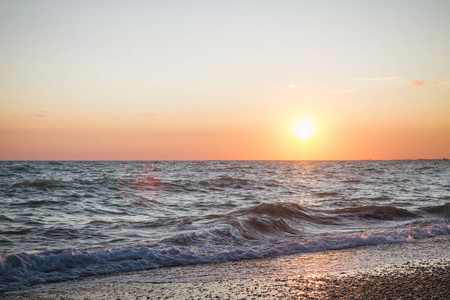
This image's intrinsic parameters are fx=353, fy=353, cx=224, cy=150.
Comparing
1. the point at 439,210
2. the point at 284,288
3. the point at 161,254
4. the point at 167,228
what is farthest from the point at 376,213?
the point at 284,288

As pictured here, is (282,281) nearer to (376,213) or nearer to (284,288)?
(284,288)

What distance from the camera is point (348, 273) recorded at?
6.30 meters

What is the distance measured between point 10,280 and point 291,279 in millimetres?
4813

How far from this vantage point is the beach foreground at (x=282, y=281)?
514 centimetres

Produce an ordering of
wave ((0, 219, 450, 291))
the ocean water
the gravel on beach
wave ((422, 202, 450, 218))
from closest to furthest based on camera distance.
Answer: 1. the gravel on beach
2. wave ((0, 219, 450, 291))
3. the ocean water
4. wave ((422, 202, 450, 218))

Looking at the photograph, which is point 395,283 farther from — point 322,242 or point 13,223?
point 13,223

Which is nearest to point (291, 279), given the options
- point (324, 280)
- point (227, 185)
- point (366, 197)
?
point (324, 280)

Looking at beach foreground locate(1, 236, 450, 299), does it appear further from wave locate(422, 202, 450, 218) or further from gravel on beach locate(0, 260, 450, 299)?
wave locate(422, 202, 450, 218)

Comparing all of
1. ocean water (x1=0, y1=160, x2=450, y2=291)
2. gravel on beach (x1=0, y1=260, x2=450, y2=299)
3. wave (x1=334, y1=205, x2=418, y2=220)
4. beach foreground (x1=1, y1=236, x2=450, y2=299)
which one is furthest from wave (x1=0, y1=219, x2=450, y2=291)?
wave (x1=334, y1=205, x2=418, y2=220)

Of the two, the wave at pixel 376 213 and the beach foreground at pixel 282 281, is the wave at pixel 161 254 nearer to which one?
the beach foreground at pixel 282 281

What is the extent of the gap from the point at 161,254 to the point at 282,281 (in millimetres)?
3045

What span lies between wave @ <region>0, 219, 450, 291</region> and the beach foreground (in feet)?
1.46

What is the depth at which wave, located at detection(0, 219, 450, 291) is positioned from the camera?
6516mm

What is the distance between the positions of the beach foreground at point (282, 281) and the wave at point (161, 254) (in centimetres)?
44
